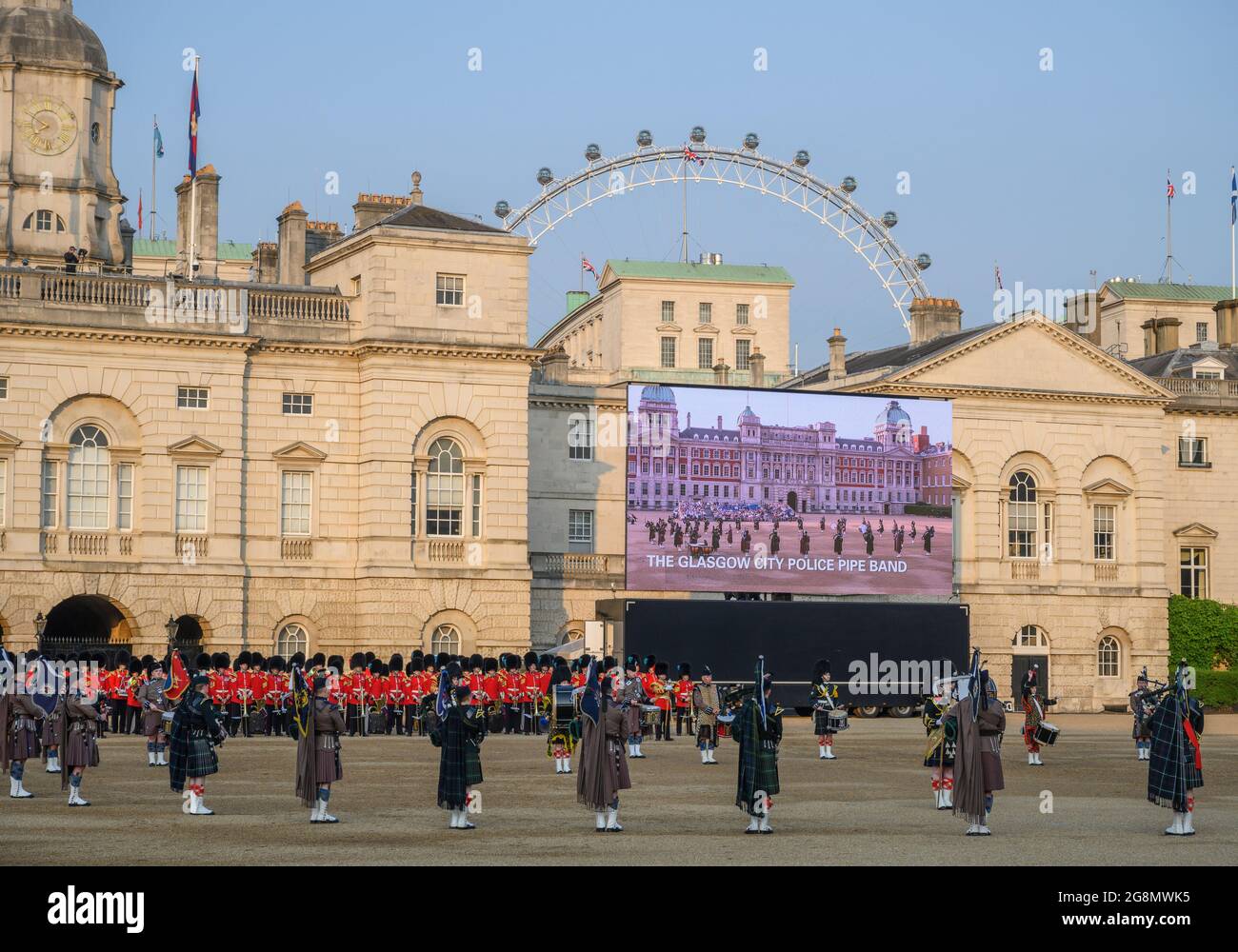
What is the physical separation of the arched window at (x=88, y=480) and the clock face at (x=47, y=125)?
12.2 m

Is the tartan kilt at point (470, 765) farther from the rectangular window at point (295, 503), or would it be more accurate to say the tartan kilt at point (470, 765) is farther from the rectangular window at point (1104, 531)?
the rectangular window at point (1104, 531)

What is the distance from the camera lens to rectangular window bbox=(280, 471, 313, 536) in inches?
2302

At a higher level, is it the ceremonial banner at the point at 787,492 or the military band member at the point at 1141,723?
the ceremonial banner at the point at 787,492

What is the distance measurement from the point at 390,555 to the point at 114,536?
7.34m

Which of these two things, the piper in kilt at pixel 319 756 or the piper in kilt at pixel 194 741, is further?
the piper in kilt at pixel 194 741

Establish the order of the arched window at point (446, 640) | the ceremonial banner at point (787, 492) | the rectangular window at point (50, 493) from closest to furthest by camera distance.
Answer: the rectangular window at point (50, 493) → the arched window at point (446, 640) → the ceremonial banner at point (787, 492)

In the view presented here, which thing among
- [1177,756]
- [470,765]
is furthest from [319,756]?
[1177,756]

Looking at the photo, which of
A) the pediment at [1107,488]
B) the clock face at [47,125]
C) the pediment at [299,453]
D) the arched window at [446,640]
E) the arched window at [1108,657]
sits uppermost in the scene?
the clock face at [47,125]

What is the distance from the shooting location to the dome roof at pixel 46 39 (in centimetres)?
6341

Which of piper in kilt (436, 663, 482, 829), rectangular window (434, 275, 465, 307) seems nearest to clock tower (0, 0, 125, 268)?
rectangular window (434, 275, 465, 307)

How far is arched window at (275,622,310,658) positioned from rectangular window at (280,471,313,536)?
101 inches

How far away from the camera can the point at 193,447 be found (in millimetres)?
56750

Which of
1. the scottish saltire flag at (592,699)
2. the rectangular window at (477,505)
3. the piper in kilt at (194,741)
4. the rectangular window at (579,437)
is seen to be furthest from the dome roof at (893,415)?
the piper in kilt at (194,741)
